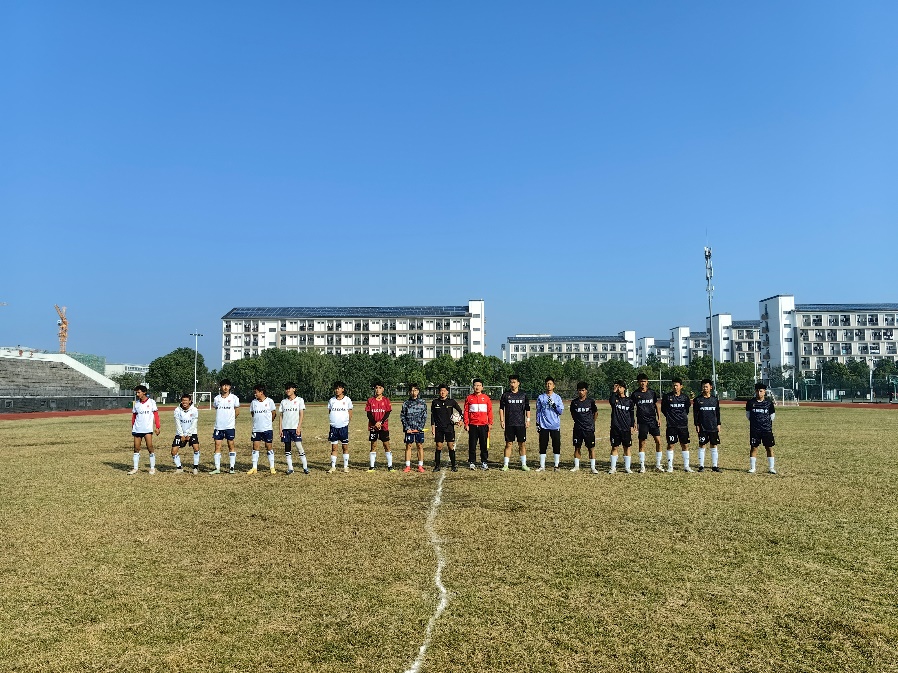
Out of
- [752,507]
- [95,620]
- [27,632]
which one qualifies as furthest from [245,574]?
[752,507]

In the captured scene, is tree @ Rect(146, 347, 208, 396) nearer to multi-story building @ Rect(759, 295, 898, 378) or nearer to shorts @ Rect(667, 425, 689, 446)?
shorts @ Rect(667, 425, 689, 446)

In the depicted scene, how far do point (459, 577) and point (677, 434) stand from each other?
9.56 m

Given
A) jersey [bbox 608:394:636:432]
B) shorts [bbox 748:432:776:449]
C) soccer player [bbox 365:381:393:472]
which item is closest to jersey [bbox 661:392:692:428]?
jersey [bbox 608:394:636:432]

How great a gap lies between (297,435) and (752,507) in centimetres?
930

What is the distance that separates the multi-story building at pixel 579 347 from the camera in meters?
160

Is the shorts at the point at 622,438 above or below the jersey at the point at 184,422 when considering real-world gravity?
below

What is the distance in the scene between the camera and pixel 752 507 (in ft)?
32.2

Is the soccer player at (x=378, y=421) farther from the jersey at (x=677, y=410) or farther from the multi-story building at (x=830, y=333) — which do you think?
the multi-story building at (x=830, y=333)

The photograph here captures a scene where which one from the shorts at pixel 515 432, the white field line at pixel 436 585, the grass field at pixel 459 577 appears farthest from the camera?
the shorts at pixel 515 432

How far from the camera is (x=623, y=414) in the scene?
1445 centimetres

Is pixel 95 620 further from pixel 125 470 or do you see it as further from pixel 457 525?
pixel 125 470

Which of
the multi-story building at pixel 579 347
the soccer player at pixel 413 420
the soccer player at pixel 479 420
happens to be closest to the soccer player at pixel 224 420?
the soccer player at pixel 413 420

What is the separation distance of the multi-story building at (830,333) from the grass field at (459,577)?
11652cm

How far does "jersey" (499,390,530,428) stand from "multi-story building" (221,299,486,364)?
10351 centimetres
